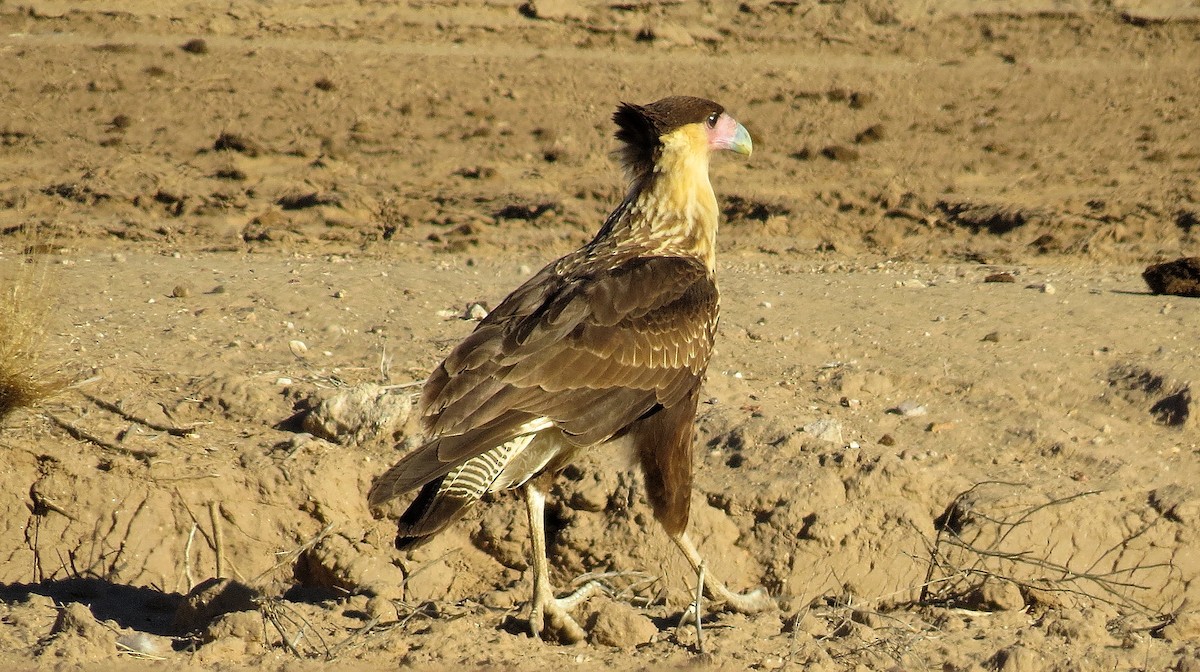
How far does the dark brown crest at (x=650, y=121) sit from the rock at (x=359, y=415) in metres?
1.53

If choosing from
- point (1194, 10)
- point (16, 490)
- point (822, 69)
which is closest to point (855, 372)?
point (16, 490)

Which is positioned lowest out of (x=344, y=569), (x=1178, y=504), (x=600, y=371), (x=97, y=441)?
(x=344, y=569)

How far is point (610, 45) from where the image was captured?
17.6 meters

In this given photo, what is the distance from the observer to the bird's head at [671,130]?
589 centimetres

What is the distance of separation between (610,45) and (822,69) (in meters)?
2.72

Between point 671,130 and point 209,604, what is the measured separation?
270cm

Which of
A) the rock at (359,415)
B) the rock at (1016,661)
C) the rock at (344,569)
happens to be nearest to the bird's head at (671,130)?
the rock at (359,415)

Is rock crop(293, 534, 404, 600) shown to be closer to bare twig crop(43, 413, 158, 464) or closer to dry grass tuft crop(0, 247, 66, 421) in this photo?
bare twig crop(43, 413, 158, 464)

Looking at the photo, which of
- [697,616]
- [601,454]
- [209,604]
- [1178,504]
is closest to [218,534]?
[209,604]

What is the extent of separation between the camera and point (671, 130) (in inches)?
232

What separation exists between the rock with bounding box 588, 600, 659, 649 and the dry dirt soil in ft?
0.05

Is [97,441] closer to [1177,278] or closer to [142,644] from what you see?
[142,644]

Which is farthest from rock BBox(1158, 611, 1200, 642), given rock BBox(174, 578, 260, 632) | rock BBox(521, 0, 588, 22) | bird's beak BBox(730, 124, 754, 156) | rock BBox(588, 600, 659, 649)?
rock BBox(521, 0, 588, 22)

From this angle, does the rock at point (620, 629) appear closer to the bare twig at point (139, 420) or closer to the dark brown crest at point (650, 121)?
the dark brown crest at point (650, 121)
